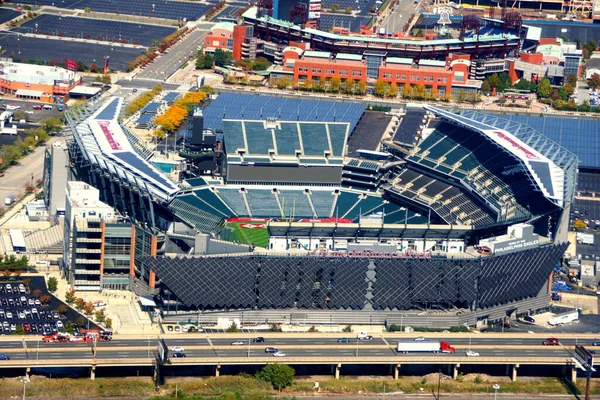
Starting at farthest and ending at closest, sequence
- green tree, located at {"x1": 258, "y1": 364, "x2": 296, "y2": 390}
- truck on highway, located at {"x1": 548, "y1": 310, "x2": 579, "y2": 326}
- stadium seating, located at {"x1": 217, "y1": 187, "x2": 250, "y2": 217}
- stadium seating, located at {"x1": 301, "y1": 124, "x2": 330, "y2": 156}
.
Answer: stadium seating, located at {"x1": 301, "y1": 124, "x2": 330, "y2": 156} < stadium seating, located at {"x1": 217, "y1": 187, "x2": 250, "y2": 217} < truck on highway, located at {"x1": 548, "y1": 310, "x2": 579, "y2": 326} < green tree, located at {"x1": 258, "y1": 364, "x2": 296, "y2": 390}

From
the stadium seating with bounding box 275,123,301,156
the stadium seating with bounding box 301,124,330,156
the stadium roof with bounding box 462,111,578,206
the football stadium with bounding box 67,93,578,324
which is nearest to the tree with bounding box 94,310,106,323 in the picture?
the football stadium with bounding box 67,93,578,324

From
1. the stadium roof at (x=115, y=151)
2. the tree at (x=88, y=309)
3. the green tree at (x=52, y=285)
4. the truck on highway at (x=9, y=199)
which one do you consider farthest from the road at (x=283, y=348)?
the truck on highway at (x=9, y=199)

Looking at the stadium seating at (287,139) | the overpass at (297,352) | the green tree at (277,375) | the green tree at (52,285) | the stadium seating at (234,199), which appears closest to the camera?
the overpass at (297,352)

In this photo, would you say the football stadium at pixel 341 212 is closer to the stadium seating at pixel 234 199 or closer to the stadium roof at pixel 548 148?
the stadium seating at pixel 234 199

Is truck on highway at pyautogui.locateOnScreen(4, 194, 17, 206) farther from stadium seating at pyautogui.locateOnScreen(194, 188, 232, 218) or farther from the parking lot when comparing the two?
the parking lot

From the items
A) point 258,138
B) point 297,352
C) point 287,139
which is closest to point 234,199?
point 258,138

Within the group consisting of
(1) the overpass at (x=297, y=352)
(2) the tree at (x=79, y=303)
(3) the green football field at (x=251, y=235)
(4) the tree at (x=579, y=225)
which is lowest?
(1) the overpass at (x=297, y=352)
